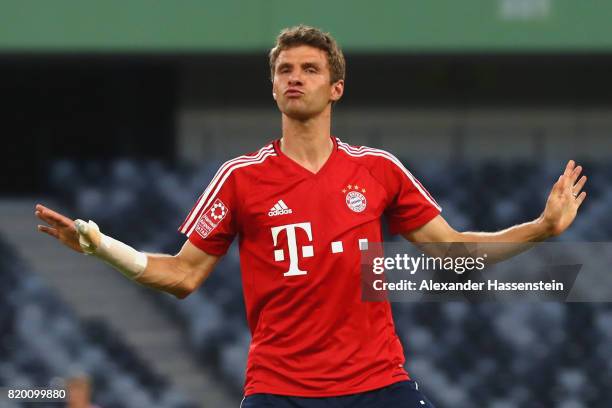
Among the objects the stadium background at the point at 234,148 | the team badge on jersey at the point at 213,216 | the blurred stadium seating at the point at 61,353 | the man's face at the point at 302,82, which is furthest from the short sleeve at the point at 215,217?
the blurred stadium seating at the point at 61,353

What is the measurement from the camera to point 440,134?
13820mm

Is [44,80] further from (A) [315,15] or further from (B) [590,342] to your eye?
(B) [590,342]

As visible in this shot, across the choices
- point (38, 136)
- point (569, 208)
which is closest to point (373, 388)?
point (569, 208)

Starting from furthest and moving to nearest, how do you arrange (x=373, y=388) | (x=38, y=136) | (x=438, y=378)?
(x=38, y=136)
(x=438, y=378)
(x=373, y=388)

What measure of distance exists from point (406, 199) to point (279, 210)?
0.47m

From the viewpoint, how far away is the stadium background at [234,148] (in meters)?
11.3

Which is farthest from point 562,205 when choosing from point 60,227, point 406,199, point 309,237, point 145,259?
point 60,227

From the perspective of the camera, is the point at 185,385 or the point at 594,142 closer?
the point at 185,385

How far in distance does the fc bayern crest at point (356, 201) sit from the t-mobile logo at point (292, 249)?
0.55 ft

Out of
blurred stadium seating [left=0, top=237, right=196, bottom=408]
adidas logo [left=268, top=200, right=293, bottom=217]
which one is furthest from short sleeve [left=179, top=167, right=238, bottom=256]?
blurred stadium seating [left=0, top=237, right=196, bottom=408]

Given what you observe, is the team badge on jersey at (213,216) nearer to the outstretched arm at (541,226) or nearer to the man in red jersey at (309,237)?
the man in red jersey at (309,237)

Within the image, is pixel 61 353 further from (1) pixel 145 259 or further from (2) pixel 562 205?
(2) pixel 562 205

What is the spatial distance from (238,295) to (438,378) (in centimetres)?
205

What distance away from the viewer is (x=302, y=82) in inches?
171
